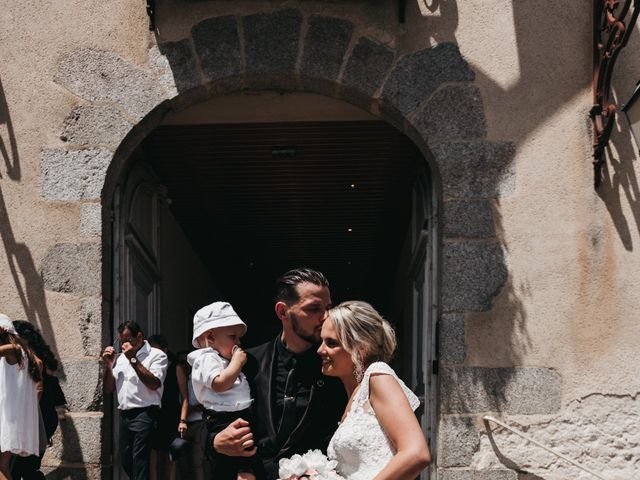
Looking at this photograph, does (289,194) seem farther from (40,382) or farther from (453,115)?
(40,382)

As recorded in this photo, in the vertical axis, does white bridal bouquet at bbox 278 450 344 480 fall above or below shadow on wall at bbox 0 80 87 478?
below

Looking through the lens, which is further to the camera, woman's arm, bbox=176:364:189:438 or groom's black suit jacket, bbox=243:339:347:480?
woman's arm, bbox=176:364:189:438

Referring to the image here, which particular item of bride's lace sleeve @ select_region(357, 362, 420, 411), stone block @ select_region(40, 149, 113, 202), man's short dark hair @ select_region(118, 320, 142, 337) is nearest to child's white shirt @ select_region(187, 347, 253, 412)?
bride's lace sleeve @ select_region(357, 362, 420, 411)

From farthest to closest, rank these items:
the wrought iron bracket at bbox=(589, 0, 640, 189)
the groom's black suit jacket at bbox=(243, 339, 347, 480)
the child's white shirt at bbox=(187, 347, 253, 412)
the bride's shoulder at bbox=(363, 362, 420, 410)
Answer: the wrought iron bracket at bbox=(589, 0, 640, 189), the child's white shirt at bbox=(187, 347, 253, 412), the groom's black suit jacket at bbox=(243, 339, 347, 480), the bride's shoulder at bbox=(363, 362, 420, 410)

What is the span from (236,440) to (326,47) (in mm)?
2891

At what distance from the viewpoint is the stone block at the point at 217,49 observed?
22.3 ft

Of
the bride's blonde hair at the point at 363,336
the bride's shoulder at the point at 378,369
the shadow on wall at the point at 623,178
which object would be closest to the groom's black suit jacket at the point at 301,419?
the bride's blonde hair at the point at 363,336

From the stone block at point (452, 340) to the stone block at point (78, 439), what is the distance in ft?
6.84

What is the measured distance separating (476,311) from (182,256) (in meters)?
5.79

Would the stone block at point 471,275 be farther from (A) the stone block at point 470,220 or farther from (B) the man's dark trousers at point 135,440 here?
(B) the man's dark trousers at point 135,440

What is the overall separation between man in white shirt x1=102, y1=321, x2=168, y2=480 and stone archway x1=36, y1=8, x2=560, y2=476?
0.17 metres

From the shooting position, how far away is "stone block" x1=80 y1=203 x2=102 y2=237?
6.64 meters

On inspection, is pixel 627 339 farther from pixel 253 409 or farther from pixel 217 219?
pixel 217 219

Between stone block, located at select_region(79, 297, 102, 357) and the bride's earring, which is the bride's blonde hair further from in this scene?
stone block, located at select_region(79, 297, 102, 357)
